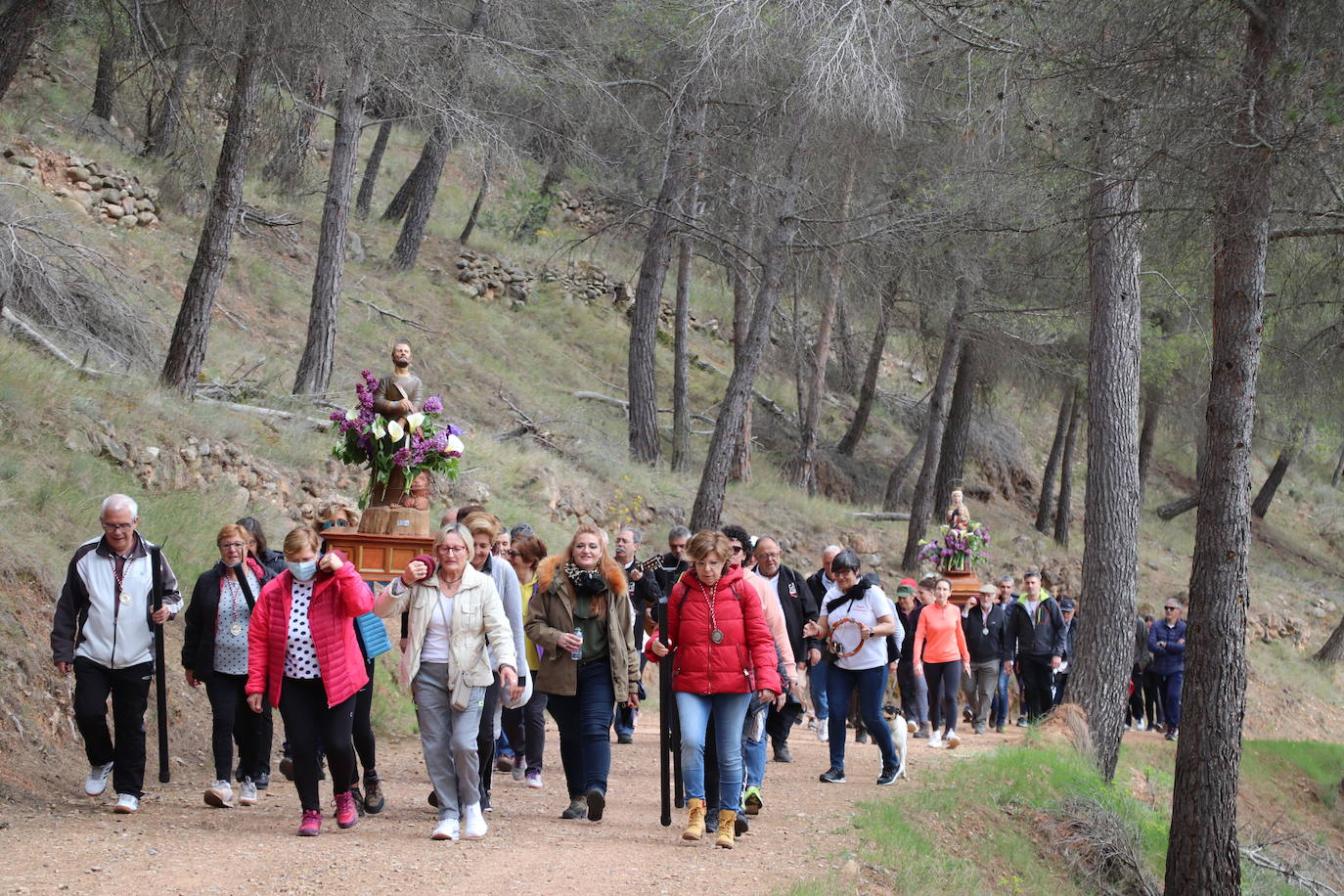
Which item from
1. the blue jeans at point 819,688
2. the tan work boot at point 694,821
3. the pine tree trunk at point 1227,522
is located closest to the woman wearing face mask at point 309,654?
the tan work boot at point 694,821

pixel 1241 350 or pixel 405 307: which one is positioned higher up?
pixel 405 307

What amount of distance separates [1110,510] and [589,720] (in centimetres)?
668

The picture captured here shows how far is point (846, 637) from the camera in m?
9.03

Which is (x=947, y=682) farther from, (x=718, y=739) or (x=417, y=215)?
(x=417, y=215)

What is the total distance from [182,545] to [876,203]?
9.89 meters

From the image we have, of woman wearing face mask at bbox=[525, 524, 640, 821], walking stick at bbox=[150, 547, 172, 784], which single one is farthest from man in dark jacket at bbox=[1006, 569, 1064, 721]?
walking stick at bbox=[150, 547, 172, 784]

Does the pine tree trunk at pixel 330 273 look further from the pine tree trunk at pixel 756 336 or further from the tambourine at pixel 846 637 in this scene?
the tambourine at pixel 846 637

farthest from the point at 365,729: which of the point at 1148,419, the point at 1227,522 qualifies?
the point at 1148,419

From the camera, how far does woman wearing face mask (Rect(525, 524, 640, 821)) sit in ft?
22.9

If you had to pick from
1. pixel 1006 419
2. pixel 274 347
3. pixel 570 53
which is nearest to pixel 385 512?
pixel 570 53

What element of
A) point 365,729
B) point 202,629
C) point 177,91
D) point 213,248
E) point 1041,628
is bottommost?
point 1041,628

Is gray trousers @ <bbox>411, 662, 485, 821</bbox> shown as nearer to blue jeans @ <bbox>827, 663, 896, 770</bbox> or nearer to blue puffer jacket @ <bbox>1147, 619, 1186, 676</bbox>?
blue jeans @ <bbox>827, 663, 896, 770</bbox>

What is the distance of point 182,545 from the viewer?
10.5 metres

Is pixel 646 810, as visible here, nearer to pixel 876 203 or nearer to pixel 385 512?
pixel 385 512
